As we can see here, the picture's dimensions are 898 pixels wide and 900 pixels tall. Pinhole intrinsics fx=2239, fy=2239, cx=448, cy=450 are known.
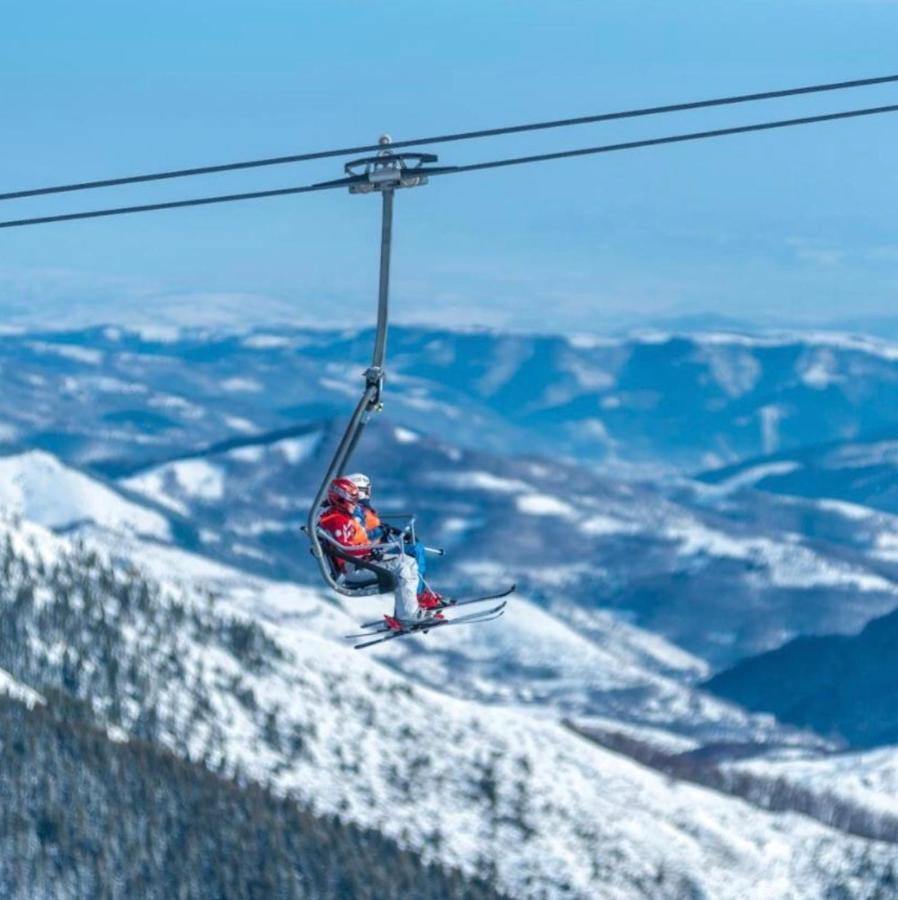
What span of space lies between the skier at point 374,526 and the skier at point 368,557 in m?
0.09

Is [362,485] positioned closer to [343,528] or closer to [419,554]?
[343,528]

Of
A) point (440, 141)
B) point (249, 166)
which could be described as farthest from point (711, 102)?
point (249, 166)

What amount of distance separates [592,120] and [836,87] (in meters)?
4.78

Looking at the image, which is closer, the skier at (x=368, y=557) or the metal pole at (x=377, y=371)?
the metal pole at (x=377, y=371)

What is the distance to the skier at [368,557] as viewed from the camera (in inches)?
1848

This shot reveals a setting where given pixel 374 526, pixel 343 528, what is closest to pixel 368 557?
pixel 374 526

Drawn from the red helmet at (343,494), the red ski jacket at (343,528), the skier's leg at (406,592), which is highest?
the red helmet at (343,494)

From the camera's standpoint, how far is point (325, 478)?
150ft

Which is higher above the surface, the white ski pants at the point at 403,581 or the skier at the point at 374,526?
the skier at the point at 374,526

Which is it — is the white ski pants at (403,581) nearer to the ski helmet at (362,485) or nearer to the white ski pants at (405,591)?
the white ski pants at (405,591)

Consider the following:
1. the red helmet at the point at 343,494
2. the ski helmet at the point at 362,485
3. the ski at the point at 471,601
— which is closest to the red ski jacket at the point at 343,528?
the red helmet at the point at 343,494

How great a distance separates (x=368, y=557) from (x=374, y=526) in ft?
2.32

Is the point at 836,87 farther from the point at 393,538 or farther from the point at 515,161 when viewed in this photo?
the point at 393,538

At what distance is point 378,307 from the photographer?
144 feet
